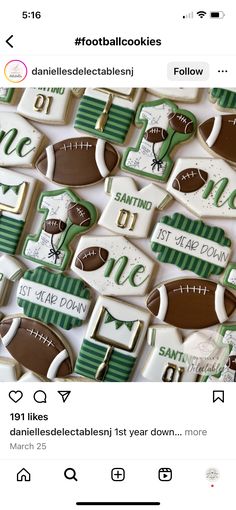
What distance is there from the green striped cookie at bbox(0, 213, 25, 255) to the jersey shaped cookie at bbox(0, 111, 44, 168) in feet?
0.21

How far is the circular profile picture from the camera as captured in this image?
1.68ft

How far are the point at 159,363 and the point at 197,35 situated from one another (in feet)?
1.13

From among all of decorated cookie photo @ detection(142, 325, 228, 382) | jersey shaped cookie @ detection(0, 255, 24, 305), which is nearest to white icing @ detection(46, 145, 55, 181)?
jersey shaped cookie @ detection(0, 255, 24, 305)

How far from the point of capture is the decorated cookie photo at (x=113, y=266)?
0.56m

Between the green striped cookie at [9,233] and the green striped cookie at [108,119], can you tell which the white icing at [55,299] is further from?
the green striped cookie at [108,119]

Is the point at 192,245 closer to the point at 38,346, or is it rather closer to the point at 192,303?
the point at 192,303

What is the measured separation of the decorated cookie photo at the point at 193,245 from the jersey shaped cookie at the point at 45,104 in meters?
0.17

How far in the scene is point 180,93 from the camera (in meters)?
0.54
